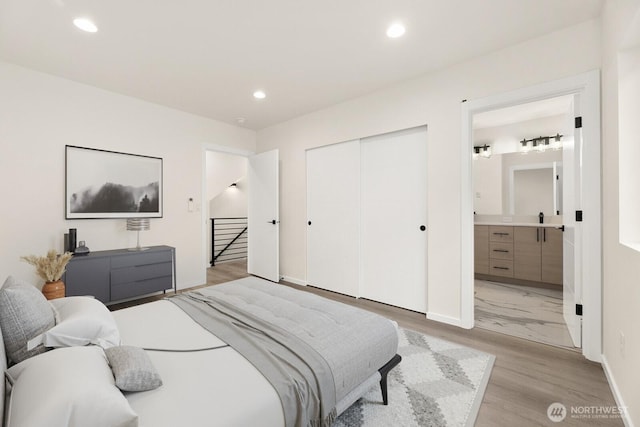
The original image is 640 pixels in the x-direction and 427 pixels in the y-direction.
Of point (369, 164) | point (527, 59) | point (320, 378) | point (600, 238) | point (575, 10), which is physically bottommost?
point (320, 378)

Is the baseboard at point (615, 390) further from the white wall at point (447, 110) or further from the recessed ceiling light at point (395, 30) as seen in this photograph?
the recessed ceiling light at point (395, 30)

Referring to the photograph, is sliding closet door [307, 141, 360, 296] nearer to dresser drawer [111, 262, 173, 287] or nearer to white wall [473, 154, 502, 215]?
dresser drawer [111, 262, 173, 287]

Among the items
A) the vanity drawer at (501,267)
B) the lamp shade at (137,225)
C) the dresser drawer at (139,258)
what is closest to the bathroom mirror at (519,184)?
the vanity drawer at (501,267)

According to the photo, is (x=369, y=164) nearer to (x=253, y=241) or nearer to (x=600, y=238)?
(x=600, y=238)

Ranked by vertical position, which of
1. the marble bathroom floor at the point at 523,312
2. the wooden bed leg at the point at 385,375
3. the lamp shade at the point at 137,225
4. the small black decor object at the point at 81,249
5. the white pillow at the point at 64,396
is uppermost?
the lamp shade at the point at 137,225

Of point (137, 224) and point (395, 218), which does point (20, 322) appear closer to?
point (137, 224)

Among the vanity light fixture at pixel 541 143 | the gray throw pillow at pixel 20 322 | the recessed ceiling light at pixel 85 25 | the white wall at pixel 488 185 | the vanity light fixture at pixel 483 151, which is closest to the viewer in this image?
the gray throw pillow at pixel 20 322

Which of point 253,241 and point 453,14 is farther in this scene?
point 253,241

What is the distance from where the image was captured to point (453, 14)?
210 centimetres

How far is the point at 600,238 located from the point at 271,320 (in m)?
2.44

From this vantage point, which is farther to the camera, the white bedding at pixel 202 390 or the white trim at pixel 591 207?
the white trim at pixel 591 207

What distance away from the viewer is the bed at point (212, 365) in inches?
33.2

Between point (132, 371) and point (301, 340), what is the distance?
0.71m

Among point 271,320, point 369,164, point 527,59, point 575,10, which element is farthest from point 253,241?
point 575,10
